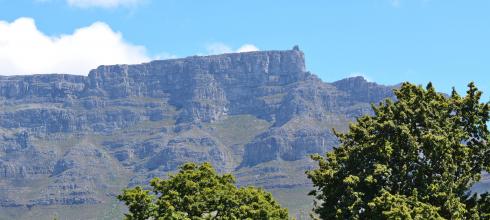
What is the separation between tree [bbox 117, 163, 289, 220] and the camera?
67.1 meters

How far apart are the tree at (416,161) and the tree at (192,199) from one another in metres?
10.3

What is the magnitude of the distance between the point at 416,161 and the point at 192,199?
757 inches

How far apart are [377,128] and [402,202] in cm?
798

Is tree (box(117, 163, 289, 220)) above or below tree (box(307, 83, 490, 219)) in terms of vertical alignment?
below

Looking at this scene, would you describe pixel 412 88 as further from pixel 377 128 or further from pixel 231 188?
pixel 231 188

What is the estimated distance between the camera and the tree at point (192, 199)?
220 feet

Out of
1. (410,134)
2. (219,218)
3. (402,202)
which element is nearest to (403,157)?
(410,134)

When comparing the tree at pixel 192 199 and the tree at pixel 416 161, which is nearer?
the tree at pixel 416 161

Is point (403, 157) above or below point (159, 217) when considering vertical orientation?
above

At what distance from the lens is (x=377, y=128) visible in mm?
60188

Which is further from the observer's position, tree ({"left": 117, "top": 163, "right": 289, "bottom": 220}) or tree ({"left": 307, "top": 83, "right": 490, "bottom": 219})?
tree ({"left": 117, "top": 163, "right": 289, "bottom": 220})

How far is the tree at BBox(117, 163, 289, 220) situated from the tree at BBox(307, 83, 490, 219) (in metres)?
10.3

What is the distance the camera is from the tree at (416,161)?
185 feet

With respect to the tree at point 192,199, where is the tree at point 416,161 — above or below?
above
